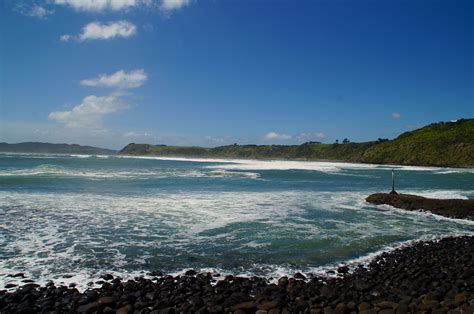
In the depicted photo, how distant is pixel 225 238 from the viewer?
14672 millimetres

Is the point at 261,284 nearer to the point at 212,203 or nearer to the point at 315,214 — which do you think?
the point at 315,214

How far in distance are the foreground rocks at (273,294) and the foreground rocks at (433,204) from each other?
38.7ft

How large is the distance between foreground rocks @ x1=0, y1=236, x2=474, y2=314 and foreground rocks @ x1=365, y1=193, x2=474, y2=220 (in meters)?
11.8

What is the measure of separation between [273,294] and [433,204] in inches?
698

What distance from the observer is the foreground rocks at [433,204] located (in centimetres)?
2095

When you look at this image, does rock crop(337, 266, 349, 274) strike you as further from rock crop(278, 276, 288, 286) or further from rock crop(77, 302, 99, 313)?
rock crop(77, 302, 99, 313)

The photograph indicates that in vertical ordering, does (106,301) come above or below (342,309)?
below

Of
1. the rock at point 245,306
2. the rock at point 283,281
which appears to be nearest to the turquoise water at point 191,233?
the rock at point 283,281

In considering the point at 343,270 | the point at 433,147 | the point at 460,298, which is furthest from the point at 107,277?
the point at 433,147

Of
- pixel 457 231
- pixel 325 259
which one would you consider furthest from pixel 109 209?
pixel 457 231

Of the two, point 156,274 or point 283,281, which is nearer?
point 283,281

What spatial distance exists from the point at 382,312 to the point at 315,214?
13419 millimetres

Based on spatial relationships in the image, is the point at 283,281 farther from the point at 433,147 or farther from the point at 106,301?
the point at 433,147

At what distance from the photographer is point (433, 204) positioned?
22.6m
